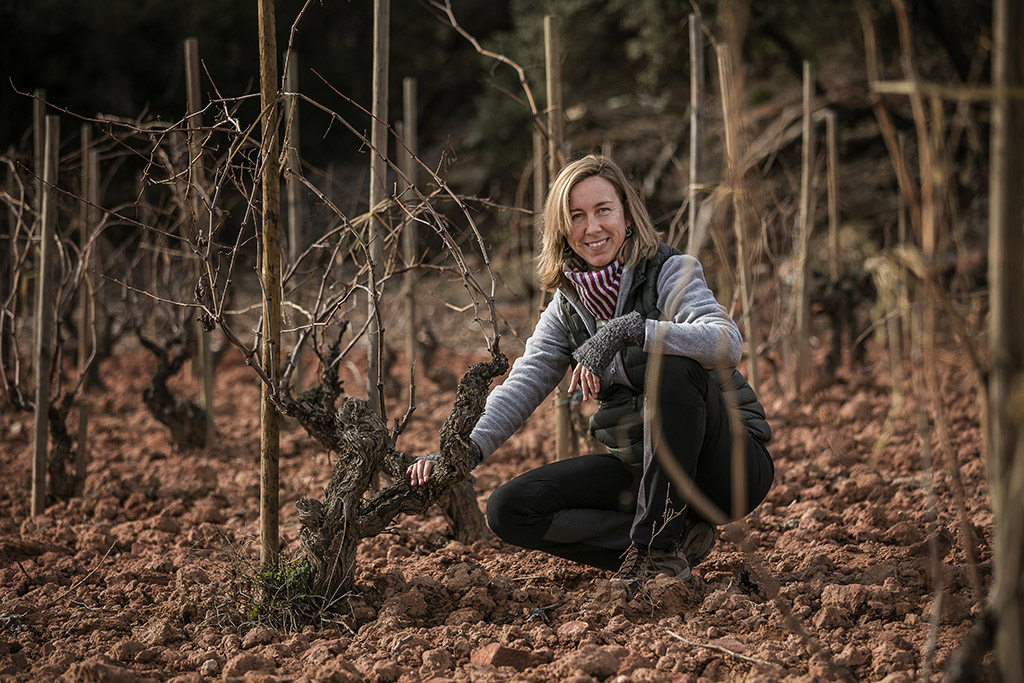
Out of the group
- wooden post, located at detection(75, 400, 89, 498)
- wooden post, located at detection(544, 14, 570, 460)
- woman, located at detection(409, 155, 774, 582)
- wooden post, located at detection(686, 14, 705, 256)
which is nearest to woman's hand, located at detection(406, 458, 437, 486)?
woman, located at detection(409, 155, 774, 582)

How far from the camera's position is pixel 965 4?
26.9 ft

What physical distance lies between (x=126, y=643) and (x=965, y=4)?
333 inches

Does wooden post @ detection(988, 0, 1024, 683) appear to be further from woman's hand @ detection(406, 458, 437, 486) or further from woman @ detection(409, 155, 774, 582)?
woman's hand @ detection(406, 458, 437, 486)

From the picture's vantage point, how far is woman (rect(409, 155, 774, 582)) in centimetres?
230

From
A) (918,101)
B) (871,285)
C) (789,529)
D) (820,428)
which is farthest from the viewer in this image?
(871,285)

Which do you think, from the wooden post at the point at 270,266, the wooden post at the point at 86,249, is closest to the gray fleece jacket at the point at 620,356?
the wooden post at the point at 270,266

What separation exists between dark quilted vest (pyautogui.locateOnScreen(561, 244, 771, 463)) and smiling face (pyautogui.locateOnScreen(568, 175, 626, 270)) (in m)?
0.09

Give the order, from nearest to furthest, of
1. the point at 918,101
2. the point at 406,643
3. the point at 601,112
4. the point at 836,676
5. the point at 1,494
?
the point at 918,101, the point at 836,676, the point at 406,643, the point at 1,494, the point at 601,112

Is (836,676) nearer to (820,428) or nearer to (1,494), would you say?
(820,428)

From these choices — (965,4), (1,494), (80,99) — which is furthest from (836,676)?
(80,99)

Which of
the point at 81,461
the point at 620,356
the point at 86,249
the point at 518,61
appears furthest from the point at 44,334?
the point at 518,61

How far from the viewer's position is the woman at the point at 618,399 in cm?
230

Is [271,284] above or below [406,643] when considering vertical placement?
above

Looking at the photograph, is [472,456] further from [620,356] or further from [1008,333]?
[1008,333]
